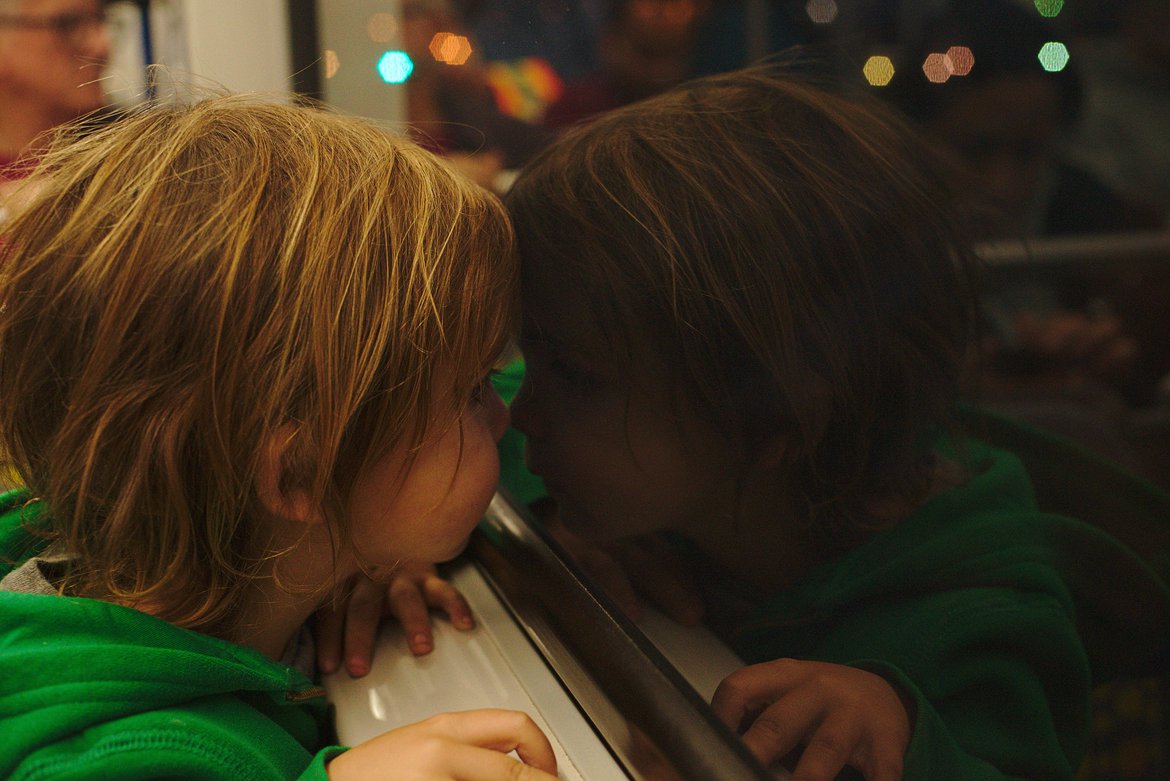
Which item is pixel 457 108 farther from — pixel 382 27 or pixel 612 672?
pixel 612 672

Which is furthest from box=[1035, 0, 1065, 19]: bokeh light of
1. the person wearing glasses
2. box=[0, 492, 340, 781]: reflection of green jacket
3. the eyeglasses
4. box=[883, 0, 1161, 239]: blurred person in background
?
the eyeglasses

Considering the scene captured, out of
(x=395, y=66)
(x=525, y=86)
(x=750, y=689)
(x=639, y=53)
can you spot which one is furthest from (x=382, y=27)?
(x=750, y=689)

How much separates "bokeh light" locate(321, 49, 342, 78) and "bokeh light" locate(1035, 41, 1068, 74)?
1.21m

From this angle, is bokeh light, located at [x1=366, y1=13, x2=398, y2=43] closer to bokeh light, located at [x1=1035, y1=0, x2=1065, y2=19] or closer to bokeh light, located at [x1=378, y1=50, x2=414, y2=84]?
bokeh light, located at [x1=378, y1=50, x2=414, y2=84]

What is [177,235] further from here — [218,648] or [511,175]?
[511,175]

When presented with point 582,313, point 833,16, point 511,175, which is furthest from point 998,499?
point 511,175

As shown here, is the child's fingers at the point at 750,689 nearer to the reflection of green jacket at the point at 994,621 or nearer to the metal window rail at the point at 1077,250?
the reflection of green jacket at the point at 994,621

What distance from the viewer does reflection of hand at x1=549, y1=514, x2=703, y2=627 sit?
2.35ft

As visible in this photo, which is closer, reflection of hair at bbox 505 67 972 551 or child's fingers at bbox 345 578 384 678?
reflection of hair at bbox 505 67 972 551

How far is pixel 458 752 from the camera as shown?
655 millimetres

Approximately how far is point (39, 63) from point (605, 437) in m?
2.02

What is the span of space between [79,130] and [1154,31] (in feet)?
2.82

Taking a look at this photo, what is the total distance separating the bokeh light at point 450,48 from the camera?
1.08 metres

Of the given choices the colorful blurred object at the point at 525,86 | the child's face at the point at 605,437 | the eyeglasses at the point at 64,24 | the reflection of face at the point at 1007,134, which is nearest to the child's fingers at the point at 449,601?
the child's face at the point at 605,437
